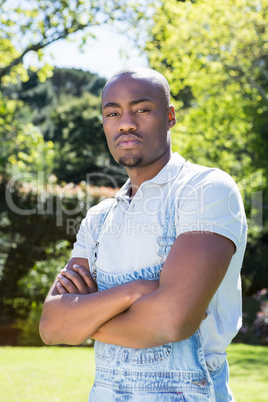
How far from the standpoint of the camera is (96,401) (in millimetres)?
1950

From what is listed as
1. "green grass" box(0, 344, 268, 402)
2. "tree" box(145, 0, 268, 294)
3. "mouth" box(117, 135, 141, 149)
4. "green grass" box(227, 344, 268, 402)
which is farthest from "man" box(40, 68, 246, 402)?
"tree" box(145, 0, 268, 294)

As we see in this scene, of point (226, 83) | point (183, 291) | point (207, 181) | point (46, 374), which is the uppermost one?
point (226, 83)

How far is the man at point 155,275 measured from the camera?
5.96ft

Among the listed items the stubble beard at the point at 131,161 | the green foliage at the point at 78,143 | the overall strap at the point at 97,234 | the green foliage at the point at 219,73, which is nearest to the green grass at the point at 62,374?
the overall strap at the point at 97,234

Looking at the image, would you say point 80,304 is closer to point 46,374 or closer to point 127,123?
point 127,123

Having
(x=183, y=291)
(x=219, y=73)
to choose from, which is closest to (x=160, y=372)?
(x=183, y=291)

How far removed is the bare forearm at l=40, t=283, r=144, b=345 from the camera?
1.94m

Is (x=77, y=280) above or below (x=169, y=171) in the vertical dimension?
below

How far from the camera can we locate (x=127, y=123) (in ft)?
7.02

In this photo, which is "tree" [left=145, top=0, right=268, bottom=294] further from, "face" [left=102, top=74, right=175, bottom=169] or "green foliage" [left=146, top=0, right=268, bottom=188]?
"face" [left=102, top=74, right=175, bottom=169]

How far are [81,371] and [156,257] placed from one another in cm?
612

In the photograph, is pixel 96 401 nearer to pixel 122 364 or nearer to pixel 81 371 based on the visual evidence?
pixel 122 364

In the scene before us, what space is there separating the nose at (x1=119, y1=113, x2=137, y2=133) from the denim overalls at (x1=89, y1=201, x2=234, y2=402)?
375mm

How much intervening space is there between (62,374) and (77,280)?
223 inches
